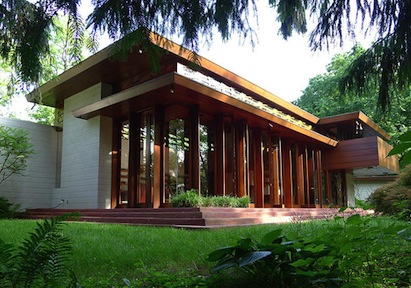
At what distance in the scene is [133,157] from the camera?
425 inches

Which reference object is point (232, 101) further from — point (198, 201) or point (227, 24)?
point (227, 24)

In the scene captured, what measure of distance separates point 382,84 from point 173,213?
201 inches

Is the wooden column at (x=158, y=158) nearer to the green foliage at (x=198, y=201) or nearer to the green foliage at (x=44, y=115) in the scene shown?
the green foliage at (x=198, y=201)

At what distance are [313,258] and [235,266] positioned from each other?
2.78 ft

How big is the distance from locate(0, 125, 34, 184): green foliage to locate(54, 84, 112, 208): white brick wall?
1.26m

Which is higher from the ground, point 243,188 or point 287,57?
point 287,57

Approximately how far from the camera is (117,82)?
39.5ft

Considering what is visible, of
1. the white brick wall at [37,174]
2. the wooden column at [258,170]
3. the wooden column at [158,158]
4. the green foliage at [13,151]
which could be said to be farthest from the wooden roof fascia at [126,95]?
the wooden column at [258,170]

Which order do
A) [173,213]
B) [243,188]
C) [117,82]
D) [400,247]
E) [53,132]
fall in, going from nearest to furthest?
[400,247]
[173,213]
[243,188]
[117,82]
[53,132]

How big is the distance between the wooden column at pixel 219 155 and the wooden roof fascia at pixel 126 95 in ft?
8.76

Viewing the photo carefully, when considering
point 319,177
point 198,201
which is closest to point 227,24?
point 198,201

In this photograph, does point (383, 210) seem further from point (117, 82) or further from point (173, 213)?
point (117, 82)

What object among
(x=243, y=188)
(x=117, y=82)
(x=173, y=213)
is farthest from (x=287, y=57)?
(x=117, y=82)

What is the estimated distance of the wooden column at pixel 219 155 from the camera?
10.4 metres
